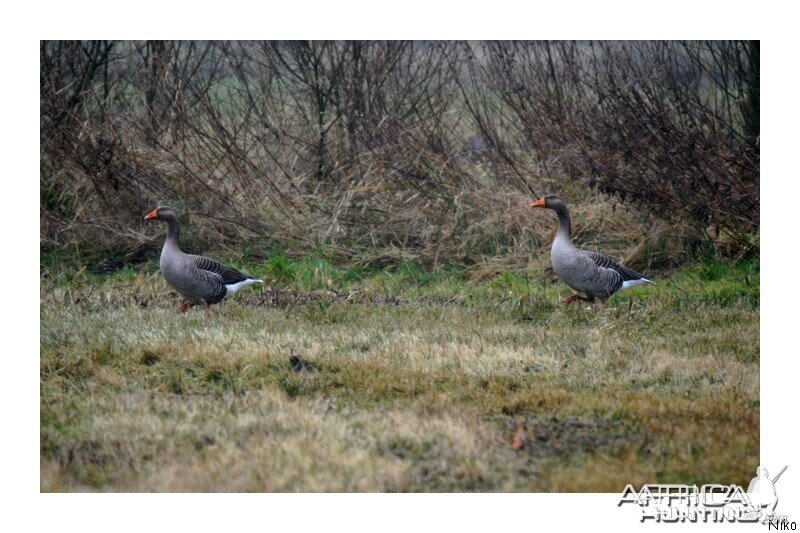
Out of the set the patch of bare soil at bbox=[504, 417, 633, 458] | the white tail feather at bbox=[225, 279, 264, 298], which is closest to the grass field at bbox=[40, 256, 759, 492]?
the patch of bare soil at bbox=[504, 417, 633, 458]

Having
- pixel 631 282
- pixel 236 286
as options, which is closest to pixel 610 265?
pixel 631 282

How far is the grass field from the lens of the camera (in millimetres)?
4652

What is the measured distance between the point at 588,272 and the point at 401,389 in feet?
9.20

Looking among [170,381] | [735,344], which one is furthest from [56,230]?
[735,344]

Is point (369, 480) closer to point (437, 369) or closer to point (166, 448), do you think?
point (166, 448)

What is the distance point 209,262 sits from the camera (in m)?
8.14

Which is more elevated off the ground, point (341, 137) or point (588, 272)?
point (341, 137)

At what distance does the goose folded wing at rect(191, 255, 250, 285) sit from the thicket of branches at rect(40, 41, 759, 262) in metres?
1.76

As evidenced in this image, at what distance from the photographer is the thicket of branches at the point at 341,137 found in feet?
31.9

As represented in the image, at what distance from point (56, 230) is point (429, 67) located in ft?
14.3

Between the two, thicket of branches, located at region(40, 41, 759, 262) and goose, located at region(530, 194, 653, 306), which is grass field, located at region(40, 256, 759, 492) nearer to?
goose, located at region(530, 194, 653, 306)

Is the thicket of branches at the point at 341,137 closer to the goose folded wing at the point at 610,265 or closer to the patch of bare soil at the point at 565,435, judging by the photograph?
the goose folded wing at the point at 610,265

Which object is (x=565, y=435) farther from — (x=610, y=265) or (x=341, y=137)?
(x=341, y=137)

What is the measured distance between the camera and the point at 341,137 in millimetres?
10352
